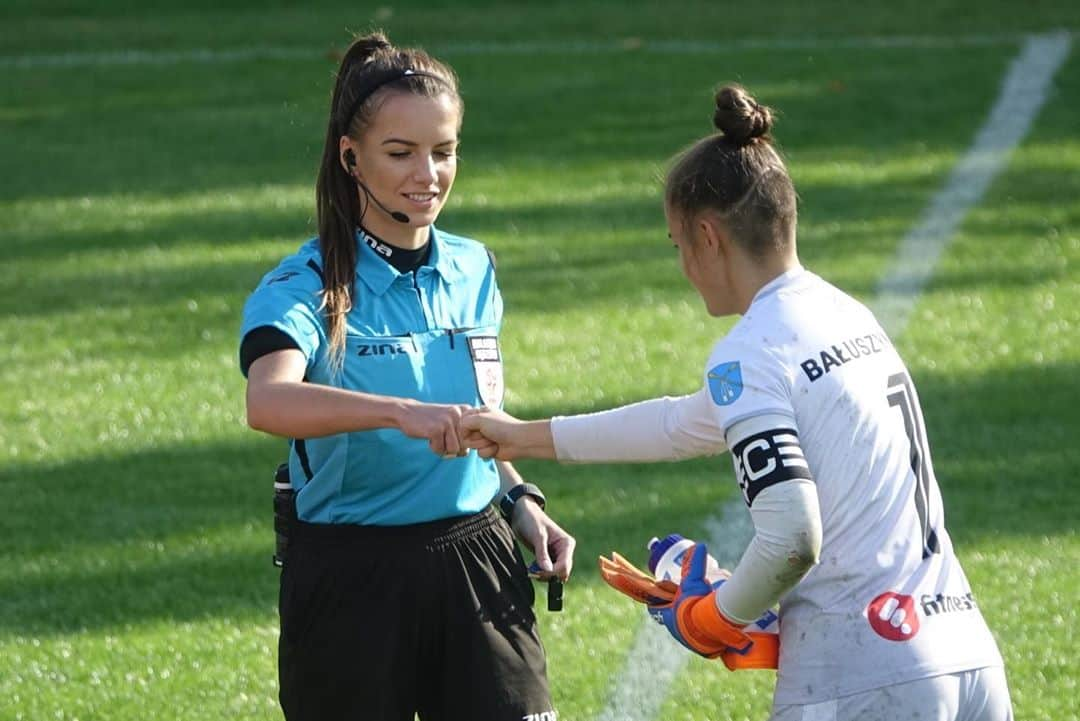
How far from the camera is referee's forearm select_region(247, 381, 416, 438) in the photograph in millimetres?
3180

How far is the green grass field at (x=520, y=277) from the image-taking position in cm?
564

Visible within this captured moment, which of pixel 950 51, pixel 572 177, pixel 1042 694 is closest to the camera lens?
pixel 1042 694

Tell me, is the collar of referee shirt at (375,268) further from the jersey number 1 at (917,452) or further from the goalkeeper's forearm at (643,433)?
the jersey number 1 at (917,452)

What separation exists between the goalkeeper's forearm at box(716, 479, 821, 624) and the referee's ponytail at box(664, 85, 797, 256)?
448mm

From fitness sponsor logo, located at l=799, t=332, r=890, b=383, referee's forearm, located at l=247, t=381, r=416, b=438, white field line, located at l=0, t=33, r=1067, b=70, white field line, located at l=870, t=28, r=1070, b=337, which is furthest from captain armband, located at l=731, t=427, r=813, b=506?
white field line, located at l=0, t=33, r=1067, b=70

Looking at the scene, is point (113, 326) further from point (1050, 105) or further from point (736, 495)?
point (1050, 105)

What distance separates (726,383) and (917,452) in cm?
37

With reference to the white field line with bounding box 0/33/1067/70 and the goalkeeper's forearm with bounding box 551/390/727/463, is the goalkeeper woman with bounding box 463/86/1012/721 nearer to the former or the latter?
the goalkeeper's forearm with bounding box 551/390/727/463

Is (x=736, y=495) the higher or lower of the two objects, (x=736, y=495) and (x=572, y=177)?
the higher

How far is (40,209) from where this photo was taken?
1188cm

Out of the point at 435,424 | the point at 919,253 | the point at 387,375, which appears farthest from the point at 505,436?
the point at 919,253

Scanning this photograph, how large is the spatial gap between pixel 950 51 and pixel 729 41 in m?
2.02

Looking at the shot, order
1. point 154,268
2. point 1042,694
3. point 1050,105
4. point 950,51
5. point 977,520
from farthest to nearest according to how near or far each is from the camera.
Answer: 1. point 950,51
2. point 1050,105
3. point 154,268
4. point 977,520
5. point 1042,694

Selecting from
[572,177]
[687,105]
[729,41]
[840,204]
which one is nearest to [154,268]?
[572,177]
